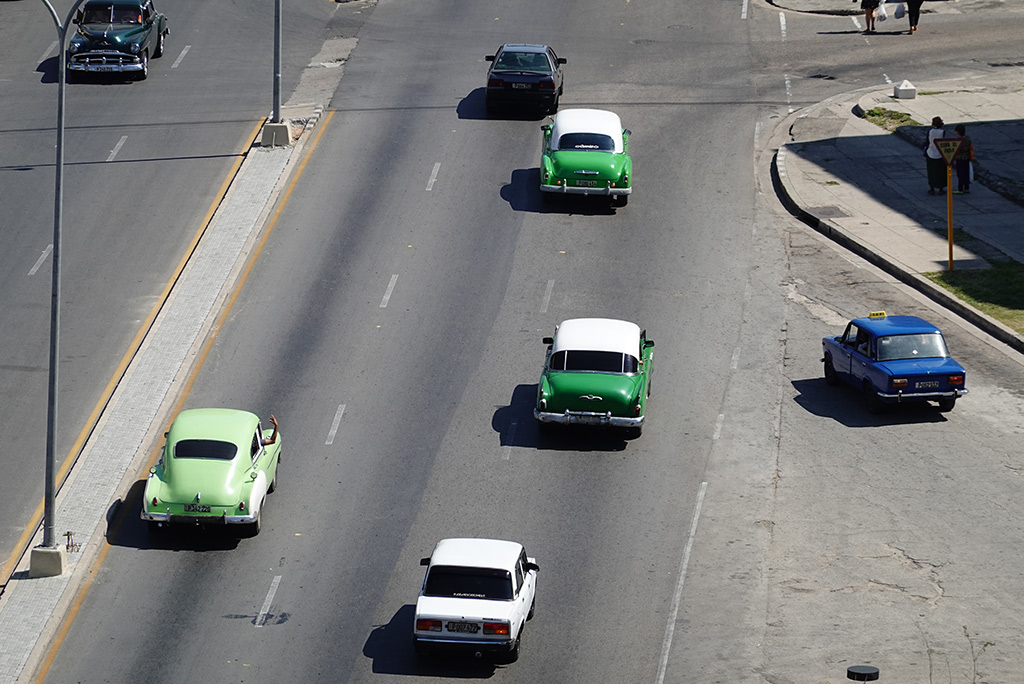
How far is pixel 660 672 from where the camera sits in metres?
22.8

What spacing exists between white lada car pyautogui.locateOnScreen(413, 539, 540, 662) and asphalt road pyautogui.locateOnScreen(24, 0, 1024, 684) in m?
0.65

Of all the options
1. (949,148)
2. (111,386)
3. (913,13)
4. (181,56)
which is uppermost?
(949,148)

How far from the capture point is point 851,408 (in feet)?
101

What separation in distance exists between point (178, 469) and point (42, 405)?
6.26 m

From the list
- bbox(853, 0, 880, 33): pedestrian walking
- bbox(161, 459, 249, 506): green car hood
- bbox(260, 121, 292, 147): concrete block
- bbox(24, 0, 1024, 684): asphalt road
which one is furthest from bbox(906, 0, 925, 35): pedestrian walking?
bbox(161, 459, 249, 506): green car hood

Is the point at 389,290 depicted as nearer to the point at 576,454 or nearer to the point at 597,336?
the point at 597,336

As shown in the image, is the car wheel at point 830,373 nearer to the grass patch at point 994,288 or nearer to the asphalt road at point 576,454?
the asphalt road at point 576,454

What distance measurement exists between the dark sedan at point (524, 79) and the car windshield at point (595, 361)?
16.2 meters

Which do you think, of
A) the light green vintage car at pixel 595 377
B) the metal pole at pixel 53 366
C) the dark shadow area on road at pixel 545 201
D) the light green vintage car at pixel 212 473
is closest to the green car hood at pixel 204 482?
the light green vintage car at pixel 212 473

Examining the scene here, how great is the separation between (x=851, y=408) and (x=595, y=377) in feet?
17.9

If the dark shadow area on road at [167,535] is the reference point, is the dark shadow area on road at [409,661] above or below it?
above

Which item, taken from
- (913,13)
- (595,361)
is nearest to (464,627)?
(595,361)

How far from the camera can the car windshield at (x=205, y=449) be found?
26.4m

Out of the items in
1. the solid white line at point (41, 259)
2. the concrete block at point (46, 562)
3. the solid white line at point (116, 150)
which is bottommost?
the solid white line at point (116, 150)
